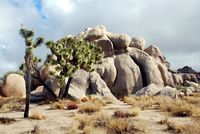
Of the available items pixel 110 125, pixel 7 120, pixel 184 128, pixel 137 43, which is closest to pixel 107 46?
pixel 137 43

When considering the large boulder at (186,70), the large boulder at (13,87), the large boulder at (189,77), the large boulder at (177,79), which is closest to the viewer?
the large boulder at (13,87)

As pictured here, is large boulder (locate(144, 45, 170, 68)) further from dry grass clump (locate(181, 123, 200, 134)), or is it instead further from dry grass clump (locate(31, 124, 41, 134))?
dry grass clump (locate(31, 124, 41, 134))

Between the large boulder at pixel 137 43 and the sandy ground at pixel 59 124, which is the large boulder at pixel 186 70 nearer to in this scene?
the large boulder at pixel 137 43

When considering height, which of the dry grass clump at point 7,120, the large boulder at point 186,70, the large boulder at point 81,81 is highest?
the large boulder at point 186,70

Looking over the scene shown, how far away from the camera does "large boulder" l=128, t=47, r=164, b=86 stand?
52734 millimetres

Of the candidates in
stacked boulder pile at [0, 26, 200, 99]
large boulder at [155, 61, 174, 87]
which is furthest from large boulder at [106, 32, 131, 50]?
large boulder at [155, 61, 174, 87]

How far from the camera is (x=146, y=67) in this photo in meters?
53.4

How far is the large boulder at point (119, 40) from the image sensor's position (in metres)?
54.9

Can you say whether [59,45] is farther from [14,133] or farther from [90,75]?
[14,133]

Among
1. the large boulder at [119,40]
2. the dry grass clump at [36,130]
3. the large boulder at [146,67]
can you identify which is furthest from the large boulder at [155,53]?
the dry grass clump at [36,130]

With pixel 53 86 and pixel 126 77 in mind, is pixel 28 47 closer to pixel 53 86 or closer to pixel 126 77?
pixel 53 86

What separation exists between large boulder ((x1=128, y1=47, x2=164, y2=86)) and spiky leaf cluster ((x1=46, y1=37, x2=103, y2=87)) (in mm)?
15587

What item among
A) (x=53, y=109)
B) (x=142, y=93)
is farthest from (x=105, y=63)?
(x=53, y=109)

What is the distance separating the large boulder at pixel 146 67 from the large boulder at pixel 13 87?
17.1 meters
